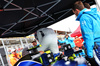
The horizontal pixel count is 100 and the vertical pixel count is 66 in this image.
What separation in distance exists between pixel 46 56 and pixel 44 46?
0.90 ft

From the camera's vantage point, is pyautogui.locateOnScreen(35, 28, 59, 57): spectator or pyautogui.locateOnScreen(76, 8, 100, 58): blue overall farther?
pyautogui.locateOnScreen(35, 28, 59, 57): spectator

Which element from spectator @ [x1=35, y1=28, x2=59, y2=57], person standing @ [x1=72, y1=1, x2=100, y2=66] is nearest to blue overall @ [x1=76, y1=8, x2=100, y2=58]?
person standing @ [x1=72, y1=1, x2=100, y2=66]

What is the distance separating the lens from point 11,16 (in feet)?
10.4

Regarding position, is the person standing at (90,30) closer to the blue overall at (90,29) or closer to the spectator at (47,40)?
the blue overall at (90,29)

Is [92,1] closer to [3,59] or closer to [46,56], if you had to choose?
[46,56]

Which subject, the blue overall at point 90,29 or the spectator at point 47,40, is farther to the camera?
the spectator at point 47,40

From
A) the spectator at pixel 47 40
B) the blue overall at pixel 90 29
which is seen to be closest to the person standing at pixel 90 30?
the blue overall at pixel 90 29

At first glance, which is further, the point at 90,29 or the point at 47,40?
the point at 47,40

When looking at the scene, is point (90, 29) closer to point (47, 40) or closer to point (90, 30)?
point (90, 30)

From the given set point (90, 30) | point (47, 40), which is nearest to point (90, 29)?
point (90, 30)

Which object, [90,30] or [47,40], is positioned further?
[47,40]

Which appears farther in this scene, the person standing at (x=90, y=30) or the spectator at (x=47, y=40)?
the spectator at (x=47, y=40)

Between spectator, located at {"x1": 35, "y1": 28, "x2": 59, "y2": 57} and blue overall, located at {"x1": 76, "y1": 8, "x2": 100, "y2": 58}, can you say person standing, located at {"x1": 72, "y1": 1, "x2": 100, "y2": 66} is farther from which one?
spectator, located at {"x1": 35, "y1": 28, "x2": 59, "y2": 57}

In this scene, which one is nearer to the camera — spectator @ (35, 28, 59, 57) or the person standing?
the person standing
